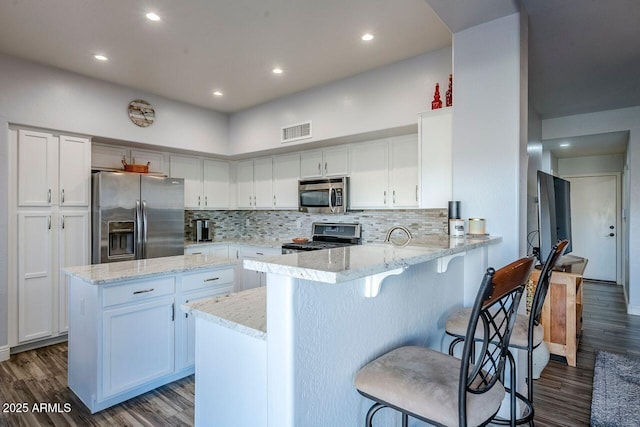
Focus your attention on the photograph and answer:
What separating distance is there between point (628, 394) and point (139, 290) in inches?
139

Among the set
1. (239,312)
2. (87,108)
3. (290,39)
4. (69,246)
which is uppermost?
(290,39)

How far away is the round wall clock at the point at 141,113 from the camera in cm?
406

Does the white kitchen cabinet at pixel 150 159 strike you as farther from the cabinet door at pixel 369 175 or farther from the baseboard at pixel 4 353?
the cabinet door at pixel 369 175

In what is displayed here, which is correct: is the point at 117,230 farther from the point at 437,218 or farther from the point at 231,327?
the point at 437,218

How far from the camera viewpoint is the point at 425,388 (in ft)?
3.65

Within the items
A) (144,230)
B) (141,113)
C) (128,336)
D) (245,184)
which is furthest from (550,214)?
(141,113)

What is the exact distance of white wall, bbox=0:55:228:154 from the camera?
3.27m

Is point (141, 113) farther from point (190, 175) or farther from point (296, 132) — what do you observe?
point (296, 132)

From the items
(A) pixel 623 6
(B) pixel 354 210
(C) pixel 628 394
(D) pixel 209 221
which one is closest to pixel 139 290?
(B) pixel 354 210

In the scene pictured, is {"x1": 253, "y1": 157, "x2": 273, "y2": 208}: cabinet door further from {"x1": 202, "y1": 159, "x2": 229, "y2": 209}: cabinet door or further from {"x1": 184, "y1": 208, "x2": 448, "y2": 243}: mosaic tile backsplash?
{"x1": 202, "y1": 159, "x2": 229, "y2": 209}: cabinet door

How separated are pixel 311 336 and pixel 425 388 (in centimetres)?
40

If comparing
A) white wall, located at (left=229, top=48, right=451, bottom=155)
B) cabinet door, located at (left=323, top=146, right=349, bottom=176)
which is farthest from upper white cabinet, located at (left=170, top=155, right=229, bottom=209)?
cabinet door, located at (left=323, top=146, right=349, bottom=176)

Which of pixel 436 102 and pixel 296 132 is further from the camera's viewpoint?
pixel 296 132

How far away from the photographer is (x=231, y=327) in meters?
1.33
